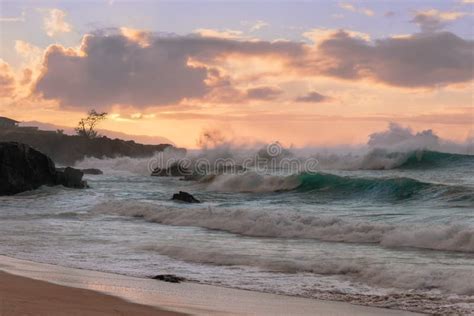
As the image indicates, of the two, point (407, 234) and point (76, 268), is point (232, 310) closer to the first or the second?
point (76, 268)

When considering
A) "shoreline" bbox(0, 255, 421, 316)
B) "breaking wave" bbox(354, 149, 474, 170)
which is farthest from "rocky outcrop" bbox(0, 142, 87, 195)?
"shoreline" bbox(0, 255, 421, 316)

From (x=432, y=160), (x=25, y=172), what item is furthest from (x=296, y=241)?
(x=432, y=160)

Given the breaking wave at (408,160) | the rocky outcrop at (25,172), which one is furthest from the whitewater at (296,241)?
the breaking wave at (408,160)

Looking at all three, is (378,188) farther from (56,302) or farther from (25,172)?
(56,302)

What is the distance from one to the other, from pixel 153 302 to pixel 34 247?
5.51 m

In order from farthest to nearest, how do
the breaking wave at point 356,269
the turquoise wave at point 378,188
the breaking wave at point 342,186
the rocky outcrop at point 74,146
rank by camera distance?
1. the rocky outcrop at point 74,146
2. the breaking wave at point 342,186
3. the turquoise wave at point 378,188
4. the breaking wave at point 356,269

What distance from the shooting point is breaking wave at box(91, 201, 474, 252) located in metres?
11.0

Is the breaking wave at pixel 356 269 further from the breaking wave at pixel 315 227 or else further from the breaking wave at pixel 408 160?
the breaking wave at pixel 408 160

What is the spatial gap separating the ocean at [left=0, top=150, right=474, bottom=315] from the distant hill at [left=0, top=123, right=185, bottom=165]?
66.5m

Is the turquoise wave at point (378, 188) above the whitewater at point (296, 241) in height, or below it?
above

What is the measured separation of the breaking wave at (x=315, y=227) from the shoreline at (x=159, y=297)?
16.4 feet

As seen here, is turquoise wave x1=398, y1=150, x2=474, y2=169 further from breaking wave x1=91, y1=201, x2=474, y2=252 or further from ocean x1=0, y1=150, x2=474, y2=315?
breaking wave x1=91, y1=201, x2=474, y2=252

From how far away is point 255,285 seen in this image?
25.1ft

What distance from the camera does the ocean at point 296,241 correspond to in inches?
300
